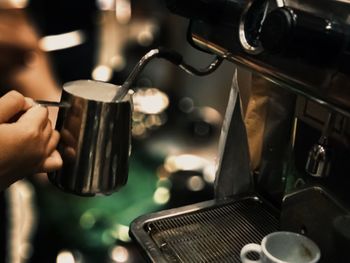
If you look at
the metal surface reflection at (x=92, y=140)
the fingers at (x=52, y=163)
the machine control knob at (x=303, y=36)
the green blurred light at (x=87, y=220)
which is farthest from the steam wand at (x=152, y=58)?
the green blurred light at (x=87, y=220)

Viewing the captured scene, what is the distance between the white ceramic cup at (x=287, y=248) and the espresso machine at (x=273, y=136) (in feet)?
0.14

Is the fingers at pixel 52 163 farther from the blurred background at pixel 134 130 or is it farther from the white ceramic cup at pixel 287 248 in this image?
the blurred background at pixel 134 130

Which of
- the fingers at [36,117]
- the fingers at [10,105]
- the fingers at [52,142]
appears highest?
the fingers at [10,105]

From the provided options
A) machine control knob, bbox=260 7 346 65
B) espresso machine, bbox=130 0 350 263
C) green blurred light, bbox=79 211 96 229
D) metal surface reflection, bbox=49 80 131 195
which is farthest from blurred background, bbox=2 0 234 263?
machine control knob, bbox=260 7 346 65

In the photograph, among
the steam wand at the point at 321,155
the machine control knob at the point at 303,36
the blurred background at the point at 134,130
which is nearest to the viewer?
the machine control knob at the point at 303,36

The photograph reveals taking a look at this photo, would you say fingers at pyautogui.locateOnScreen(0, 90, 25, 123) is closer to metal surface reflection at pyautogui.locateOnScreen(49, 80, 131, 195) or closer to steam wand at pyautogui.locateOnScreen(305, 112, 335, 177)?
metal surface reflection at pyautogui.locateOnScreen(49, 80, 131, 195)

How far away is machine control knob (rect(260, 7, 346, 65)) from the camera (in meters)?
0.42

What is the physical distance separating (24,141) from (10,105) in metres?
0.05

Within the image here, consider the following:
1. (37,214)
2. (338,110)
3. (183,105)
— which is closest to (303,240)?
(338,110)

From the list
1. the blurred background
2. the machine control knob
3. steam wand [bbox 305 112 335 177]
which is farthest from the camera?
the blurred background

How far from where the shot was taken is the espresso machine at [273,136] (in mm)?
435

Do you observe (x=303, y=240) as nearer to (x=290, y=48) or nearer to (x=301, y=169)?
(x=301, y=169)

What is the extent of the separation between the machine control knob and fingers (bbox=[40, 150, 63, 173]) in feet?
1.09

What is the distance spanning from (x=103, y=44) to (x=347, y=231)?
53.8 inches
